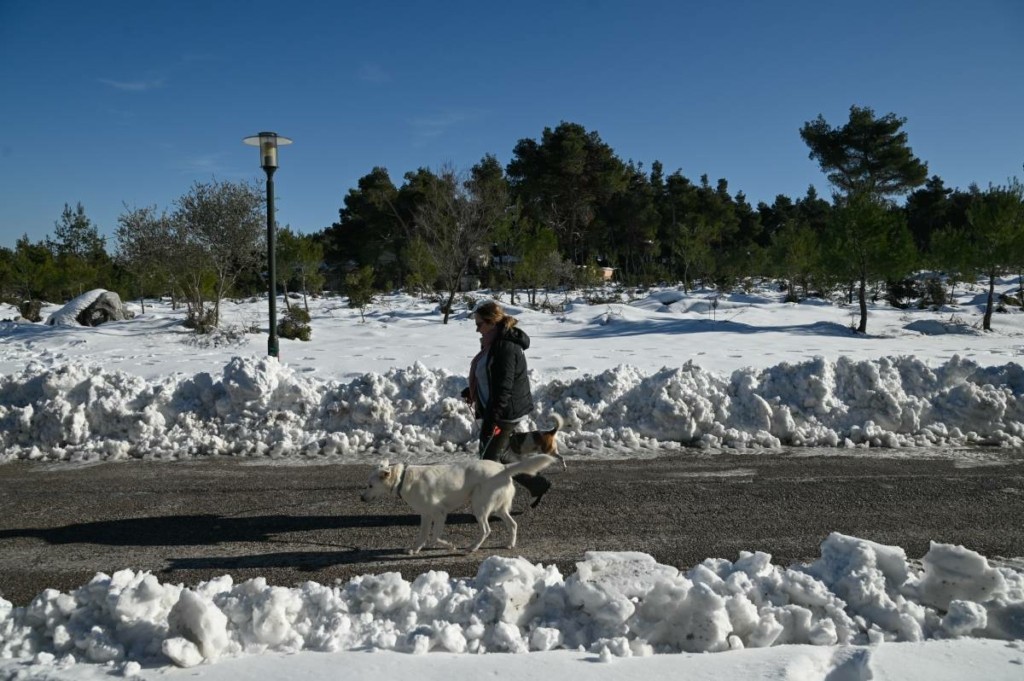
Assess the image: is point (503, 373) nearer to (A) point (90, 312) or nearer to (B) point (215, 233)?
(B) point (215, 233)

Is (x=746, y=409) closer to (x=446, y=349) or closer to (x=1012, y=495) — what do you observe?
(x=1012, y=495)

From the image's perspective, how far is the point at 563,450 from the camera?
848 centimetres

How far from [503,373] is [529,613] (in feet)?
7.65

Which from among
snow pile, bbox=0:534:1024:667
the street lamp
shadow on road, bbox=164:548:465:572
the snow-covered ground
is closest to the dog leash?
shadow on road, bbox=164:548:465:572

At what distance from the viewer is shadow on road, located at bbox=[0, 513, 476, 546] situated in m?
5.59

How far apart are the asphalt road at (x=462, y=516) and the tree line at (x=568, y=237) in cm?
1464

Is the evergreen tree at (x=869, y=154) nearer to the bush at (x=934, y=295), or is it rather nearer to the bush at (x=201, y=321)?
the bush at (x=934, y=295)

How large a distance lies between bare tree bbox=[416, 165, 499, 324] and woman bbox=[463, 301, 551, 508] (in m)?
18.8

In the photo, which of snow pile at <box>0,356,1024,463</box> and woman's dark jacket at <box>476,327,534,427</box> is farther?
snow pile at <box>0,356,1024,463</box>

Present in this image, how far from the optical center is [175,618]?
147 inches

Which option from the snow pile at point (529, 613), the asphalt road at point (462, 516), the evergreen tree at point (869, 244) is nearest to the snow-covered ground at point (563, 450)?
the snow pile at point (529, 613)

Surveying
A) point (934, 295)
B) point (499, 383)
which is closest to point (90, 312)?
point (499, 383)

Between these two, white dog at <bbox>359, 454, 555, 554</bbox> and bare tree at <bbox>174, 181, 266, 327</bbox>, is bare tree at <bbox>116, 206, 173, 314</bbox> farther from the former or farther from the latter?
white dog at <bbox>359, 454, 555, 554</bbox>

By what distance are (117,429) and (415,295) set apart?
1061 inches
